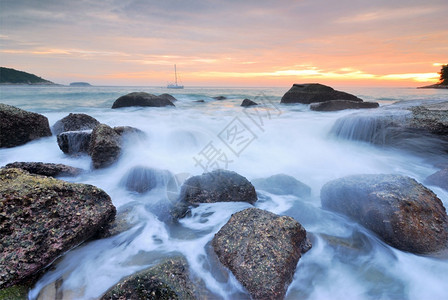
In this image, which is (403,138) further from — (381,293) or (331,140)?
(381,293)

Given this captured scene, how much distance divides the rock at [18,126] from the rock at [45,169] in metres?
2.63

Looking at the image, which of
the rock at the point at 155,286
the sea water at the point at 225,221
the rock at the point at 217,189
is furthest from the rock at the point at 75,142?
the rock at the point at 155,286

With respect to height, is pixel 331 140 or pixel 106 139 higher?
pixel 106 139

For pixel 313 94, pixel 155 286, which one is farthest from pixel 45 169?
pixel 313 94

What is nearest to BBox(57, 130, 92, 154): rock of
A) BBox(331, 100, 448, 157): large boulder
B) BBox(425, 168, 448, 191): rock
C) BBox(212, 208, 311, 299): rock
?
BBox(212, 208, 311, 299): rock

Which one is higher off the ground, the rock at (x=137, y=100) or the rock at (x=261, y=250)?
the rock at (x=137, y=100)

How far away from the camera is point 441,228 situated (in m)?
2.89

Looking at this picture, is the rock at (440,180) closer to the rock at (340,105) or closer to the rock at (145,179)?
the rock at (145,179)

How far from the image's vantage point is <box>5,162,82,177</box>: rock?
13.4ft

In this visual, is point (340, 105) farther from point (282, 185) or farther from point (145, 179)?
point (145, 179)

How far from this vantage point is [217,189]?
3.93m

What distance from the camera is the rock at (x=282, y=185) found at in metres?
4.66

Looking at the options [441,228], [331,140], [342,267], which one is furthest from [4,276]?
[331,140]

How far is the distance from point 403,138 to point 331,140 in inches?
75.4
